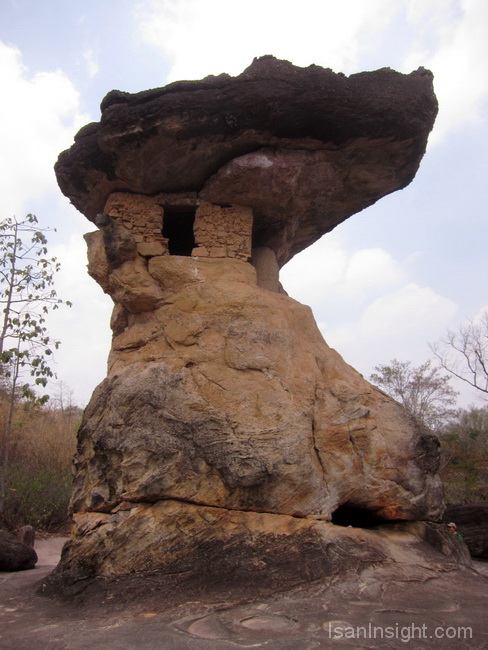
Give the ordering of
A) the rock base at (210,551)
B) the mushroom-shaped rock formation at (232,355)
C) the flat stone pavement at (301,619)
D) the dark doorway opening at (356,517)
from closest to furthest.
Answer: the flat stone pavement at (301,619), the rock base at (210,551), the mushroom-shaped rock formation at (232,355), the dark doorway opening at (356,517)

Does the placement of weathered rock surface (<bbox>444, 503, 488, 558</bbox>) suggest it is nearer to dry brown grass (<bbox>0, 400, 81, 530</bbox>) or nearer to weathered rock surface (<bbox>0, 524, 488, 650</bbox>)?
weathered rock surface (<bbox>0, 524, 488, 650</bbox>)

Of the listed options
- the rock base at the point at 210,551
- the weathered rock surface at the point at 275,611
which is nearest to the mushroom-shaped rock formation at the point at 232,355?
the rock base at the point at 210,551

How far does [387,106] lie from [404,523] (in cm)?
359

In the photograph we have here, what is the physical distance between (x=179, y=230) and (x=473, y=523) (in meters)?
7.09

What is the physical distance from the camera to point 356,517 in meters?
4.70

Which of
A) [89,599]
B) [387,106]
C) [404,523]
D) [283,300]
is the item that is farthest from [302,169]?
[89,599]

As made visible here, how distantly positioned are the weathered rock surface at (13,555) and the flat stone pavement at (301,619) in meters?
1.83

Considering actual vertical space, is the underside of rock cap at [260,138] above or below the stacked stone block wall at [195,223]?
above

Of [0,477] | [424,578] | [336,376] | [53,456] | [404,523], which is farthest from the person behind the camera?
[53,456]

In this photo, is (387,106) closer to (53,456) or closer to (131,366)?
(131,366)

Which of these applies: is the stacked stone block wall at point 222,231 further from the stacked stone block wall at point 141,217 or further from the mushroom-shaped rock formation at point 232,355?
the stacked stone block wall at point 141,217

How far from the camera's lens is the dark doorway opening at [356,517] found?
14.9ft

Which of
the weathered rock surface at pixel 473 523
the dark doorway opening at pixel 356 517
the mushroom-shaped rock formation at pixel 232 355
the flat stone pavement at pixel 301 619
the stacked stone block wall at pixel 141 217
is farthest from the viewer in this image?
the weathered rock surface at pixel 473 523

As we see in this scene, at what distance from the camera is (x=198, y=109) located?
15.4 feet
